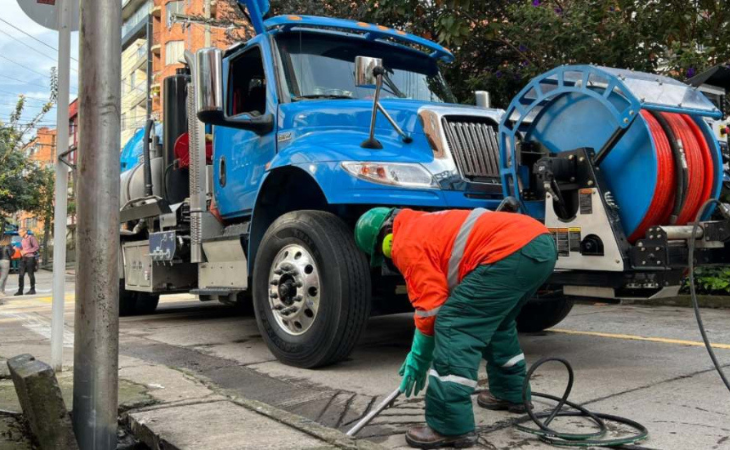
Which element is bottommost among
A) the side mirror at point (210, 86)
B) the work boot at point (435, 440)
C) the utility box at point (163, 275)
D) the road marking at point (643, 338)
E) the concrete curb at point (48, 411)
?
the work boot at point (435, 440)

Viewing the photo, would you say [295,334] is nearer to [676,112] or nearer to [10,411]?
[10,411]

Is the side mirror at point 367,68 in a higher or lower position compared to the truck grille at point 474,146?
higher

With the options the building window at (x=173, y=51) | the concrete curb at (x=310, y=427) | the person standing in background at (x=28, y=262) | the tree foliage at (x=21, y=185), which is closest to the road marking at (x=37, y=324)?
the concrete curb at (x=310, y=427)

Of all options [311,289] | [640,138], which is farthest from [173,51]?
[640,138]

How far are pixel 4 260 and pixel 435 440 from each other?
15.5 metres

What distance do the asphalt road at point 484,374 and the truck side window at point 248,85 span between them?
208cm

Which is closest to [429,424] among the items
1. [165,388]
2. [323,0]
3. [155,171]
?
[165,388]

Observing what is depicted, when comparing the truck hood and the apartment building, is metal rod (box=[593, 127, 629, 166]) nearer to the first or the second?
the truck hood

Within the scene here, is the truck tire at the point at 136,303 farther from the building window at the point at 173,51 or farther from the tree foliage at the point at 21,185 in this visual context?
the building window at the point at 173,51

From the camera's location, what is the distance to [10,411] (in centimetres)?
328

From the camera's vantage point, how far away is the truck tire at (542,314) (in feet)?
19.5

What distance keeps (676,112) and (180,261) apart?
4.73 meters

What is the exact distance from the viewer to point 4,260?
15.9 m

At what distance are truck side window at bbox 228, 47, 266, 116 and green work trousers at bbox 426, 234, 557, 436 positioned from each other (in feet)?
10.6
